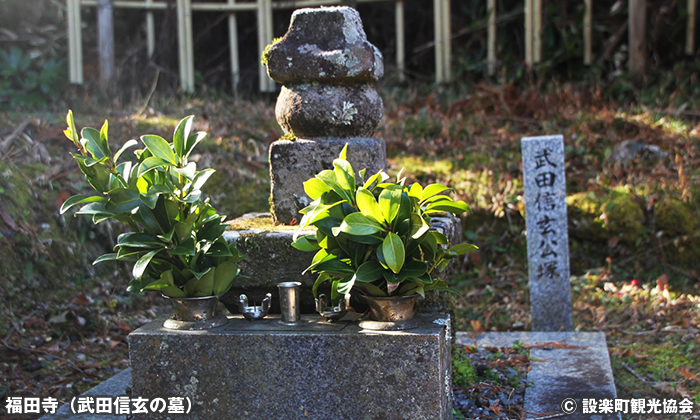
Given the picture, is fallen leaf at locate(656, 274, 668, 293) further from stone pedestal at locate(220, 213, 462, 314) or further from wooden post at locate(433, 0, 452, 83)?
wooden post at locate(433, 0, 452, 83)

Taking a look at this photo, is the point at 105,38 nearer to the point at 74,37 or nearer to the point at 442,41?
the point at 74,37

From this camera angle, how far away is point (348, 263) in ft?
7.78

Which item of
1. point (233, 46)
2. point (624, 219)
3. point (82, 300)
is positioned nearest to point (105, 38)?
point (233, 46)

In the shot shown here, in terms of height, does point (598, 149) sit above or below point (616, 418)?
above

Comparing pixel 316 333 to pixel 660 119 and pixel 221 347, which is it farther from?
pixel 660 119

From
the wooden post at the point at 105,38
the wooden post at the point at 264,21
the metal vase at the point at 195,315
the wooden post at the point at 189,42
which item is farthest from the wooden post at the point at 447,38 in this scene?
the metal vase at the point at 195,315

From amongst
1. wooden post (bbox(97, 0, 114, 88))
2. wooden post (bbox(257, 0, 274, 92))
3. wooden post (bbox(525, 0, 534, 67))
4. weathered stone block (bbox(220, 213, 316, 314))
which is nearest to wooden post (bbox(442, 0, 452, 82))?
wooden post (bbox(525, 0, 534, 67))

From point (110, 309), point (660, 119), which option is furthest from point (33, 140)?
point (660, 119)

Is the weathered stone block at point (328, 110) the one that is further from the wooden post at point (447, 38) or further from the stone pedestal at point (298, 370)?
the wooden post at point (447, 38)

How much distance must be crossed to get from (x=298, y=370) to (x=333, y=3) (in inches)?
283

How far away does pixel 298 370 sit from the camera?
229 centimetres

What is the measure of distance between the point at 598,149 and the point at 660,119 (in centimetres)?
96

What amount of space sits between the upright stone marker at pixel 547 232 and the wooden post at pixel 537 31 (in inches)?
146

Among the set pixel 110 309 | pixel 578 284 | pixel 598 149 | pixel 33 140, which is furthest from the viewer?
pixel 598 149
